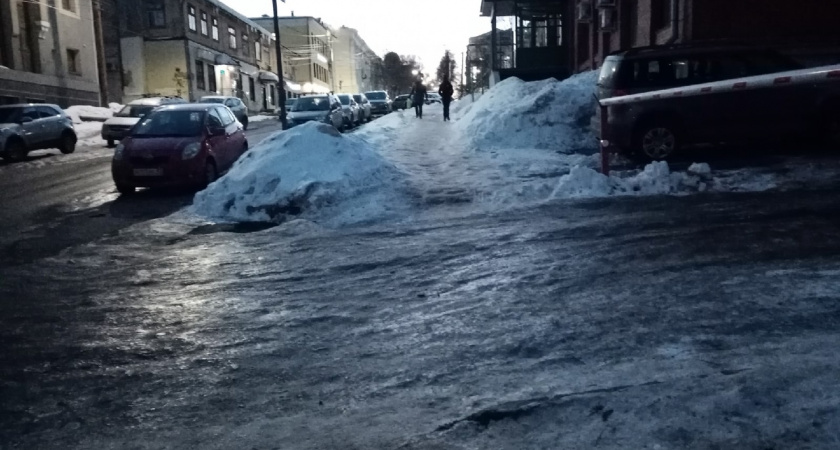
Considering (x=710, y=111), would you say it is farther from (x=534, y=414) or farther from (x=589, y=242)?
(x=534, y=414)

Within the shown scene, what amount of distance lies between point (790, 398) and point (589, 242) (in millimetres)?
3757

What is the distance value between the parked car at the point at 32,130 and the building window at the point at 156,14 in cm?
2892

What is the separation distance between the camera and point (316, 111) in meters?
26.8

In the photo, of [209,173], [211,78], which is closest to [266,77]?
[211,78]

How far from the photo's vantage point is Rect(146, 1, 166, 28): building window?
5050 cm

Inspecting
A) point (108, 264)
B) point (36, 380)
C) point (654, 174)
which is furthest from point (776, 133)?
point (36, 380)

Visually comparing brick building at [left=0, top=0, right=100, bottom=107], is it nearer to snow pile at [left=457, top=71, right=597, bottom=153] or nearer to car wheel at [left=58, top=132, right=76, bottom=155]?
car wheel at [left=58, top=132, right=76, bottom=155]

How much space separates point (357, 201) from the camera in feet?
33.2

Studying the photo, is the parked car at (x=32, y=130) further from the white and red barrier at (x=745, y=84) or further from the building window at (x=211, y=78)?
the building window at (x=211, y=78)

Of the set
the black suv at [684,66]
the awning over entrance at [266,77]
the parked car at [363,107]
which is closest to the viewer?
the black suv at [684,66]

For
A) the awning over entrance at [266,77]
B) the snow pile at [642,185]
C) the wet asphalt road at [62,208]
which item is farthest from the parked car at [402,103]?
the snow pile at [642,185]

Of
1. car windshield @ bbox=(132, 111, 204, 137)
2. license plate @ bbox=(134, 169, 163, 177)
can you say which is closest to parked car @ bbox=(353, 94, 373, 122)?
car windshield @ bbox=(132, 111, 204, 137)

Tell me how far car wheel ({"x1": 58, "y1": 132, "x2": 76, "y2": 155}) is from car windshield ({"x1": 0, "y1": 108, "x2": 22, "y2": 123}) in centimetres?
180

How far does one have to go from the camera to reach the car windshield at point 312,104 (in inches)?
1074
